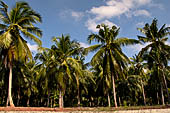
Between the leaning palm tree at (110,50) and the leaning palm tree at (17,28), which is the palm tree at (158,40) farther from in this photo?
the leaning palm tree at (17,28)

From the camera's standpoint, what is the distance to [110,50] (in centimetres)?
1594

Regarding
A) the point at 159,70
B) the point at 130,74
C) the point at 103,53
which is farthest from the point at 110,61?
the point at 130,74

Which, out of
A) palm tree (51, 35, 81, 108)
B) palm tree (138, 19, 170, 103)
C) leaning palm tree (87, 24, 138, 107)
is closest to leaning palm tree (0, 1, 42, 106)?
palm tree (51, 35, 81, 108)

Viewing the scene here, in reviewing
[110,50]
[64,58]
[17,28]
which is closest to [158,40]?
[110,50]

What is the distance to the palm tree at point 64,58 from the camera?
52.9ft

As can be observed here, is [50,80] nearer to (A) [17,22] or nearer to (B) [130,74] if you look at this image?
(A) [17,22]

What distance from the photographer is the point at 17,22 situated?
12898 millimetres

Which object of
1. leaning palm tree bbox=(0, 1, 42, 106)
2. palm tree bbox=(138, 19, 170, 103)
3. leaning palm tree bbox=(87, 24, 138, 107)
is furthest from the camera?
palm tree bbox=(138, 19, 170, 103)

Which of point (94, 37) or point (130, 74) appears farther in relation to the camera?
point (130, 74)

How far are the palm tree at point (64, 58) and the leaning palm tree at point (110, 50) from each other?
6.04 ft

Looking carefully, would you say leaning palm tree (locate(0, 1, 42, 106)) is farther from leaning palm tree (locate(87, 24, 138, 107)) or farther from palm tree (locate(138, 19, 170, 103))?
palm tree (locate(138, 19, 170, 103))

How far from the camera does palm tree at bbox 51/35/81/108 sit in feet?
52.9

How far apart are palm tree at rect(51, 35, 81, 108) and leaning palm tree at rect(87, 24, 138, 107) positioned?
6.04 feet

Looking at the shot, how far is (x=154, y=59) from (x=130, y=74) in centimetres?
1180
